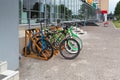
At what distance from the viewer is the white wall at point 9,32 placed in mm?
4332

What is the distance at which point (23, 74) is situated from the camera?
4.67 meters

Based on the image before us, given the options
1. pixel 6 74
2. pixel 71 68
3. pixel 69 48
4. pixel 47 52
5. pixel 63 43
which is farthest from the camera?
pixel 69 48

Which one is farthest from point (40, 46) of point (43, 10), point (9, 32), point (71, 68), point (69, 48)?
point (43, 10)

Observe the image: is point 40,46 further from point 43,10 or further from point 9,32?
point 43,10

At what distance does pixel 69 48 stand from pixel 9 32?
263 cm

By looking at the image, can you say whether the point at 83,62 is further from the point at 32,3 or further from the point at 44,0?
the point at 44,0

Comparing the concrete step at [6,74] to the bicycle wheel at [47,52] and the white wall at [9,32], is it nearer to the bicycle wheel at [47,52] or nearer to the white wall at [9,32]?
the white wall at [9,32]

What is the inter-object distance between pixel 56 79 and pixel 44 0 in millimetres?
8898

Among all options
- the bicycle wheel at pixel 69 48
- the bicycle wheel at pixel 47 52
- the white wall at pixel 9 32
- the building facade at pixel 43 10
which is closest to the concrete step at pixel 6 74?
the white wall at pixel 9 32

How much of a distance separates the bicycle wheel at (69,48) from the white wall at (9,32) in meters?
1.91

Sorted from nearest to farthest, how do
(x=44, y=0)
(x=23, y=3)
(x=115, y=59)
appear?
(x=115, y=59)
(x=23, y=3)
(x=44, y=0)

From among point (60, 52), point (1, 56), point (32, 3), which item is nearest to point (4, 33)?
point (1, 56)

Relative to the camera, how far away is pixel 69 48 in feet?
22.3

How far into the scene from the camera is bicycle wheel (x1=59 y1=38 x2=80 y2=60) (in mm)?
6430
